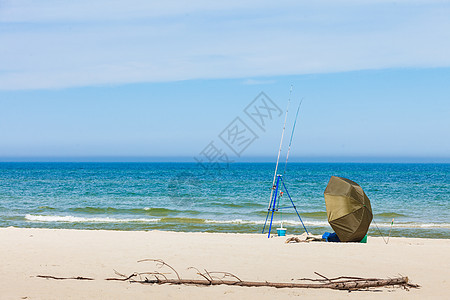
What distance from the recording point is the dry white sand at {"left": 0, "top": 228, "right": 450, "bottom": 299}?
764 centimetres

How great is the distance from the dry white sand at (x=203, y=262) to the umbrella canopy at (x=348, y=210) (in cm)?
45

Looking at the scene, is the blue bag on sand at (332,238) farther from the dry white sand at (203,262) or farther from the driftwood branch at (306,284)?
the driftwood branch at (306,284)

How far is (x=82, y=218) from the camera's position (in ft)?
75.1

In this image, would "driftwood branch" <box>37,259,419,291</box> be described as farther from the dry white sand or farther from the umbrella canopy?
the umbrella canopy

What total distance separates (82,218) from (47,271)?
14.3m

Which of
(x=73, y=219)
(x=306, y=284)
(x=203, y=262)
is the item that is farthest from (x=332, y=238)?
(x=73, y=219)

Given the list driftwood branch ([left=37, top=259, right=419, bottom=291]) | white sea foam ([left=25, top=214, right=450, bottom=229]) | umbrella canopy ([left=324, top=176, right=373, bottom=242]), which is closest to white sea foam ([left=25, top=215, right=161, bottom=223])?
white sea foam ([left=25, top=214, right=450, bottom=229])

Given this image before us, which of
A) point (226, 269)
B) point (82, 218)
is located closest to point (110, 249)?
point (226, 269)

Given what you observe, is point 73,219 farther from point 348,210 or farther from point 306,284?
point 306,284

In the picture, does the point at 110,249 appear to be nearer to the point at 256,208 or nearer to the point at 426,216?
the point at 256,208

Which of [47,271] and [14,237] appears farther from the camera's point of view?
[14,237]

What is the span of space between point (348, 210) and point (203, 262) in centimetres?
464

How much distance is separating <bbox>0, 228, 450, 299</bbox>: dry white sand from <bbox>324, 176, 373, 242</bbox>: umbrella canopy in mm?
449

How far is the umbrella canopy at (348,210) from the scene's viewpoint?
12781 mm
